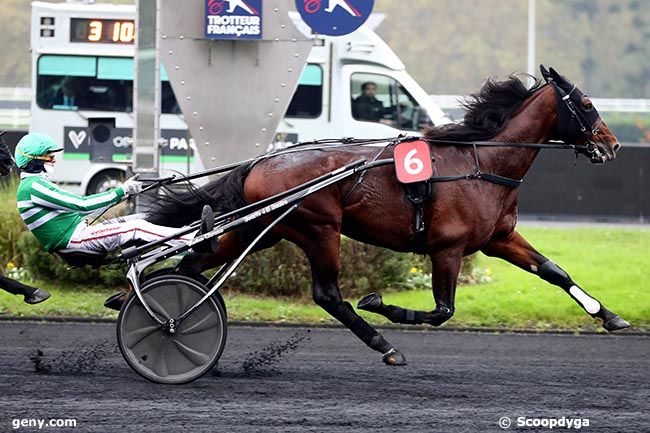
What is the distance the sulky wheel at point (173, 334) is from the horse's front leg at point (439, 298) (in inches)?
33.5

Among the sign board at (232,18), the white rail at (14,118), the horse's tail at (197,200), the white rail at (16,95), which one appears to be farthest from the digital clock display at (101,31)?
the horse's tail at (197,200)

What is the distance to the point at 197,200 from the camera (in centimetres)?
711

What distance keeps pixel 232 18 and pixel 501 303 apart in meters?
3.08

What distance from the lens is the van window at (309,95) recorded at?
16.6 m

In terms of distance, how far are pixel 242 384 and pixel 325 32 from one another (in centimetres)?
373

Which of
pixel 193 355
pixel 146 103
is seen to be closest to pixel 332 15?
pixel 146 103

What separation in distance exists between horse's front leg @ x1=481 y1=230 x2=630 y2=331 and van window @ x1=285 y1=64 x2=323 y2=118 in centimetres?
960

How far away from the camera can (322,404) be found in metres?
5.91

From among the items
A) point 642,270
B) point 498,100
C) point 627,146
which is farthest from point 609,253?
point 498,100

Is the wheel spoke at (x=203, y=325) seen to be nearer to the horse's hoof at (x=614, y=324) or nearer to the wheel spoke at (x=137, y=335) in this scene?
the wheel spoke at (x=137, y=335)

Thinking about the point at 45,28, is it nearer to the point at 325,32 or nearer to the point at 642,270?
the point at 325,32

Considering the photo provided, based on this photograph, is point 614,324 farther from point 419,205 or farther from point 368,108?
point 368,108

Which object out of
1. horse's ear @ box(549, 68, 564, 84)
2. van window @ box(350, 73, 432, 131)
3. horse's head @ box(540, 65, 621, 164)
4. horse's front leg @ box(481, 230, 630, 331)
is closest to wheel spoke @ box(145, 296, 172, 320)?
horse's front leg @ box(481, 230, 630, 331)

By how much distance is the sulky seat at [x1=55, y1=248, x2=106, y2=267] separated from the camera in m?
6.52
